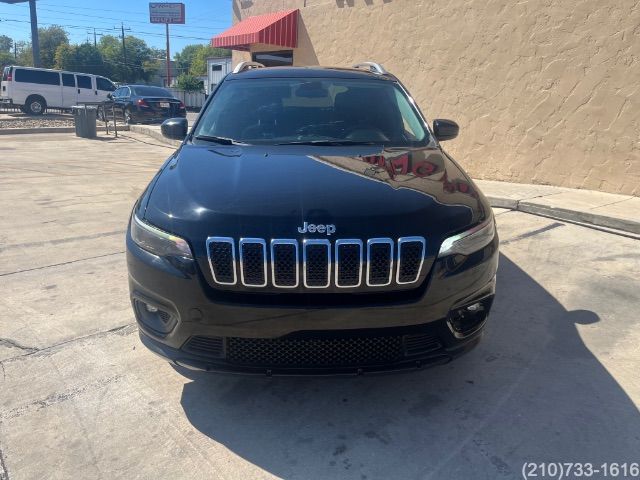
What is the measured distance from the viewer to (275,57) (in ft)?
45.0

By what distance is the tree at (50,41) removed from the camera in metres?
75.9

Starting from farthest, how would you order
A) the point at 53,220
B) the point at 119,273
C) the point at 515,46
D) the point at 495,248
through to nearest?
the point at 515,46 → the point at 53,220 → the point at 119,273 → the point at 495,248

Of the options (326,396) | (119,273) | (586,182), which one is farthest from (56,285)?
(586,182)

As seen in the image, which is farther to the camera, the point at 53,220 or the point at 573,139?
the point at 573,139

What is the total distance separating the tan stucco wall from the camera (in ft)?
22.7

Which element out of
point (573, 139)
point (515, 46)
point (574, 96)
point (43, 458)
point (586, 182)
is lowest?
point (43, 458)

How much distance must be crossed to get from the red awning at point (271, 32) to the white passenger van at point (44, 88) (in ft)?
49.9

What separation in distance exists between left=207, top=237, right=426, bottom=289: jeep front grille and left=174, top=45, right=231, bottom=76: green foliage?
72051mm

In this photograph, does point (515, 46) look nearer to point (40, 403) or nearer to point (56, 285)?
point (56, 285)

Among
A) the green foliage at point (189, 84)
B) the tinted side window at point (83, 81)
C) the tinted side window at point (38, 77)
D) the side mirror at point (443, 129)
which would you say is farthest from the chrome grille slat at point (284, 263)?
the green foliage at point (189, 84)

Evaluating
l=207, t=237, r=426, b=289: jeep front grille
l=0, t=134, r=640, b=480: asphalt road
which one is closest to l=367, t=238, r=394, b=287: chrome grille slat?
l=207, t=237, r=426, b=289: jeep front grille

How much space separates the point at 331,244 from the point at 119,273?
9.62 ft

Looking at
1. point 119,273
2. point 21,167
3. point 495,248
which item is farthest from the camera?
point 21,167

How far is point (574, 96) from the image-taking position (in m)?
7.36
